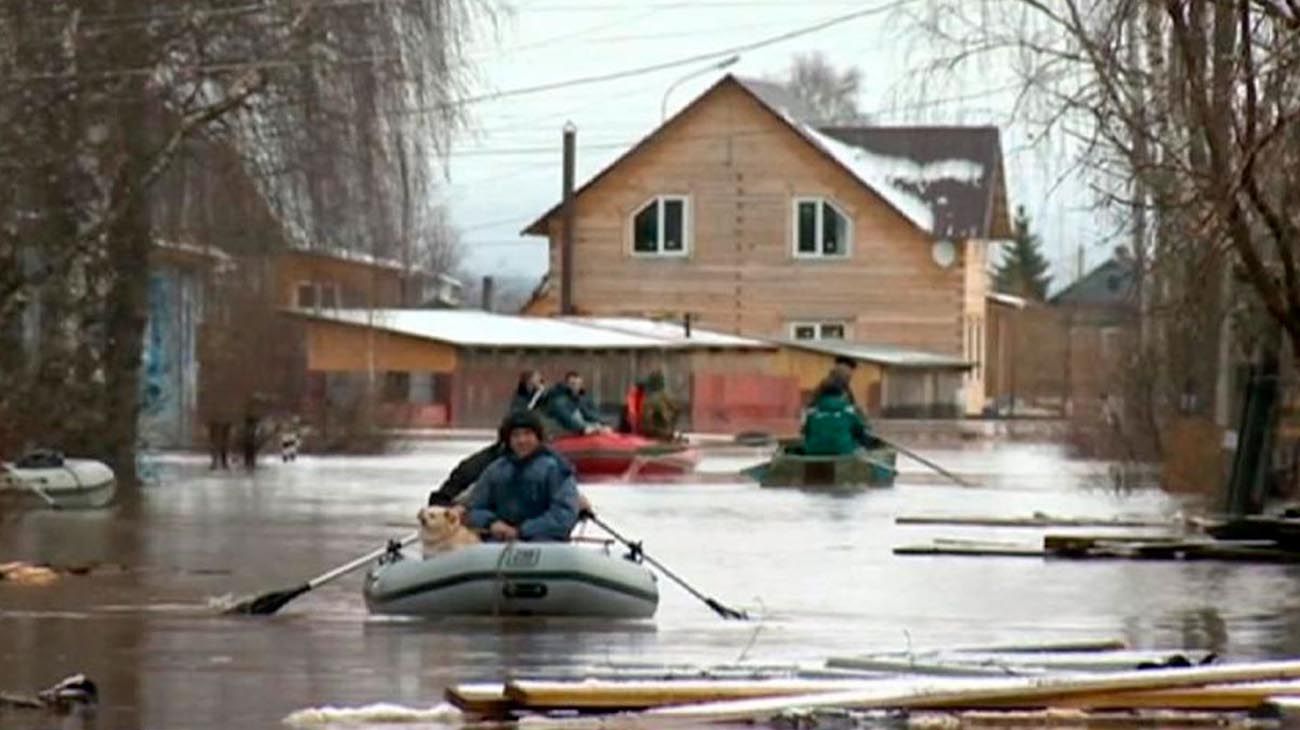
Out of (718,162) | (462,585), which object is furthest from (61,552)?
(718,162)

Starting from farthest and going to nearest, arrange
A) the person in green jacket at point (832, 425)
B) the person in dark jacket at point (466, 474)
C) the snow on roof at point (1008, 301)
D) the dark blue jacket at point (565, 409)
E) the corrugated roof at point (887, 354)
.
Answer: the snow on roof at point (1008, 301) → the corrugated roof at point (887, 354) → the dark blue jacket at point (565, 409) → the person in green jacket at point (832, 425) → the person in dark jacket at point (466, 474)

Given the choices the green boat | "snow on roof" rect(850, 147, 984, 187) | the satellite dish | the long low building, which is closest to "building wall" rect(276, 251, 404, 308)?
the long low building

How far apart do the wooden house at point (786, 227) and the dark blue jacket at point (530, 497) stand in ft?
233

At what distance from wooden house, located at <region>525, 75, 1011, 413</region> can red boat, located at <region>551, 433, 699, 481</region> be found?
139 ft

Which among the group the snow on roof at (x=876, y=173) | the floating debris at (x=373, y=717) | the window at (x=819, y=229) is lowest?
the floating debris at (x=373, y=717)

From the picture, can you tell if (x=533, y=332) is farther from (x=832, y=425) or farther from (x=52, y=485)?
(x=52, y=485)

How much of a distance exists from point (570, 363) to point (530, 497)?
2299 inches

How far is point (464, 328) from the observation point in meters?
85.1

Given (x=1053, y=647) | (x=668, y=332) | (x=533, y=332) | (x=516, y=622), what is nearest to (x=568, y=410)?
(x=516, y=622)

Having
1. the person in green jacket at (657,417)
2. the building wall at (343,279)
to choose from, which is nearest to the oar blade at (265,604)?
the building wall at (343,279)

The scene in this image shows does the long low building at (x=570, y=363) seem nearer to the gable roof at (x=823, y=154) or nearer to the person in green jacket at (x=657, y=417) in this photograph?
the gable roof at (x=823, y=154)

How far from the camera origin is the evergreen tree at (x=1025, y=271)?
446 ft

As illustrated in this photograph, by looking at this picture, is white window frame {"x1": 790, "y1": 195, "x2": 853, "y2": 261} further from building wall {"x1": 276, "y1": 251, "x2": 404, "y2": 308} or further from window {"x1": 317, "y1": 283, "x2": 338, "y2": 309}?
building wall {"x1": 276, "y1": 251, "x2": 404, "y2": 308}

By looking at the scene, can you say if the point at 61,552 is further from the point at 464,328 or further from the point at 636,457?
the point at 464,328
